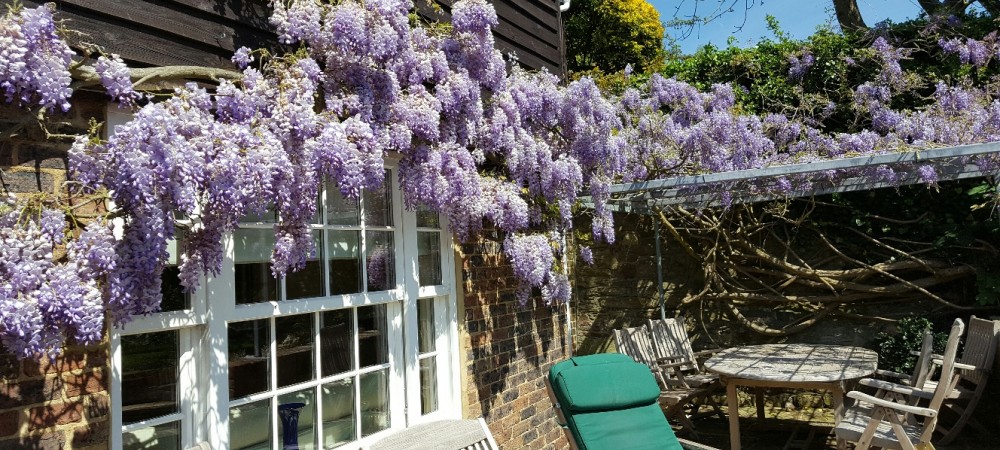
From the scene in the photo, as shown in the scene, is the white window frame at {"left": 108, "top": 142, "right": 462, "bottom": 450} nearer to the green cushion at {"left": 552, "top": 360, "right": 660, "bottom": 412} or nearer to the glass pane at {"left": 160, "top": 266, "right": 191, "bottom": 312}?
the glass pane at {"left": 160, "top": 266, "right": 191, "bottom": 312}

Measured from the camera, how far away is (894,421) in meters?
4.38

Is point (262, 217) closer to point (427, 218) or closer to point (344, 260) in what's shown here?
point (344, 260)

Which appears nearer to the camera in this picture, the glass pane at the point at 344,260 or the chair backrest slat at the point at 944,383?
the glass pane at the point at 344,260

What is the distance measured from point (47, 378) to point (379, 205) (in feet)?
6.03

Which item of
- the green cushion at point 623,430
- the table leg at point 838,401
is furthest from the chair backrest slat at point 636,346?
the green cushion at point 623,430

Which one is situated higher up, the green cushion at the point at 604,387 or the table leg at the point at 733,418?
the green cushion at the point at 604,387

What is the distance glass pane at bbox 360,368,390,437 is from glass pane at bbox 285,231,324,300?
0.54 metres

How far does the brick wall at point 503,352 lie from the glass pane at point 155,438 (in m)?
1.91

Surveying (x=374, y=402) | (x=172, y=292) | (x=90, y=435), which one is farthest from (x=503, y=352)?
(x=90, y=435)

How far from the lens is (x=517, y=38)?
5.35 metres

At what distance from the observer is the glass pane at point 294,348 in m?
3.22

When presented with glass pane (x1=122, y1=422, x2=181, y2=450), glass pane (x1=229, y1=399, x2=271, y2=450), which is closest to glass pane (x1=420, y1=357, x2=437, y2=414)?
glass pane (x1=229, y1=399, x2=271, y2=450)

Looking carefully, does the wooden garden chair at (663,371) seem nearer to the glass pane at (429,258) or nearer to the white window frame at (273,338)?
the white window frame at (273,338)

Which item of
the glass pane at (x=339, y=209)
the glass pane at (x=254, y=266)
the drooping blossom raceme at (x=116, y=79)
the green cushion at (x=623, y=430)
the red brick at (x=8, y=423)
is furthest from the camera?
the green cushion at (x=623, y=430)
